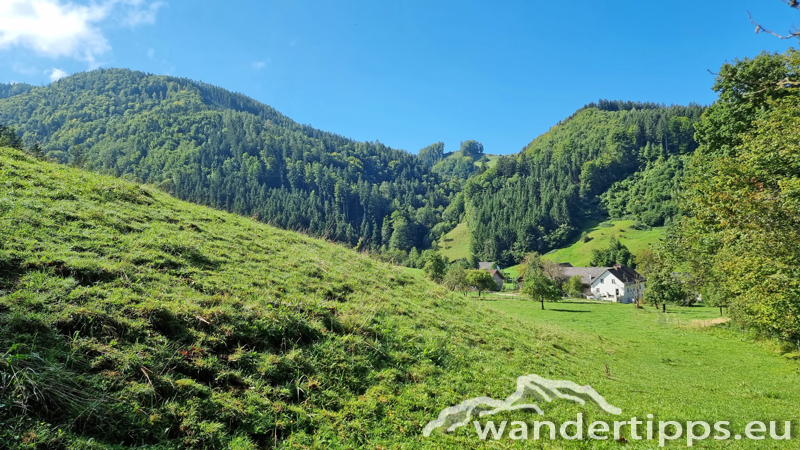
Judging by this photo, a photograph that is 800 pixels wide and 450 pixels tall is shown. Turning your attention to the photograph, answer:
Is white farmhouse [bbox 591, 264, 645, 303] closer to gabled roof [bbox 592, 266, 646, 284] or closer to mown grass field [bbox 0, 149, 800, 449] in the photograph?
gabled roof [bbox 592, 266, 646, 284]

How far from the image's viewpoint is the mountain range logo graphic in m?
7.35

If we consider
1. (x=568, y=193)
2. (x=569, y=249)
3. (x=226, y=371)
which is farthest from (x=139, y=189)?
(x=568, y=193)

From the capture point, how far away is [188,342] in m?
6.57

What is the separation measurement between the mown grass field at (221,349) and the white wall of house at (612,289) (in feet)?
304

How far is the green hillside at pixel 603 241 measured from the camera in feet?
431

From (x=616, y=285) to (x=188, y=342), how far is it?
4417 inches

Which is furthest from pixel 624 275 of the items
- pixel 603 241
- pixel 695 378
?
pixel 695 378

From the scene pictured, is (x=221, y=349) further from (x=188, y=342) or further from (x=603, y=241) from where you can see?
(x=603, y=241)

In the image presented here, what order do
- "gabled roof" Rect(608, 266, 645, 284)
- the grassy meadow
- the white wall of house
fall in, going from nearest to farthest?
1. the white wall of house
2. "gabled roof" Rect(608, 266, 645, 284)
3. the grassy meadow

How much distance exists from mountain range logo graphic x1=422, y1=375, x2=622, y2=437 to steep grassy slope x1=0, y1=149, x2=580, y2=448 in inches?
12.1

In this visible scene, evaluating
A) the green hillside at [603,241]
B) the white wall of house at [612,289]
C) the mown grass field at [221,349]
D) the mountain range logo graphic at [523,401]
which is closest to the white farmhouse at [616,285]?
the white wall of house at [612,289]

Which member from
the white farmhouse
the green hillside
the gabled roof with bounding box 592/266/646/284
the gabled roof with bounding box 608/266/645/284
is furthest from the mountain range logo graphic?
the green hillside

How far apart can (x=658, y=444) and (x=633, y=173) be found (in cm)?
23093

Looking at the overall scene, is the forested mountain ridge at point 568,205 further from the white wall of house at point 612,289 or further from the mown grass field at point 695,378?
the mown grass field at point 695,378
